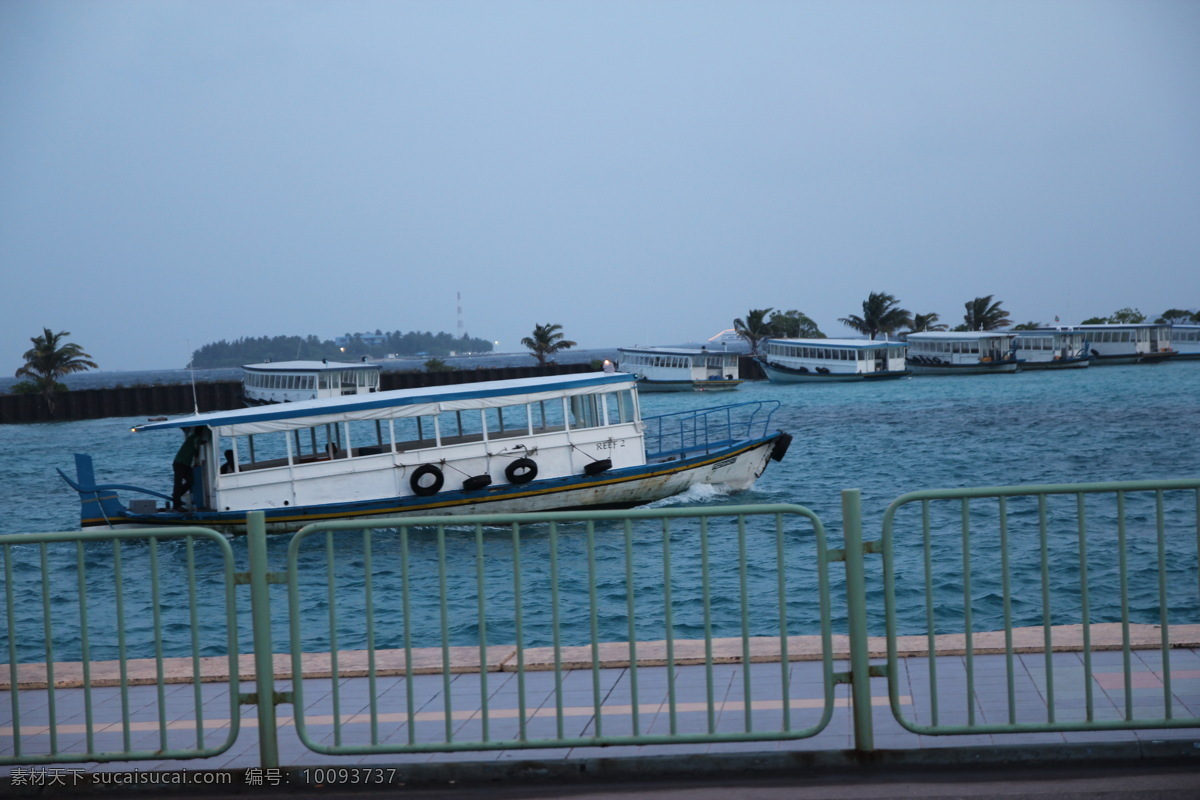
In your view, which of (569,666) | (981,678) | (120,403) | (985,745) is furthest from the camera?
(120,403)

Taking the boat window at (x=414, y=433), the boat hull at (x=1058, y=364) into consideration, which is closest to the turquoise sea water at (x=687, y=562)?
the boat window at (x=414, y=433)

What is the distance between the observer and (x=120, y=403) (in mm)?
82812

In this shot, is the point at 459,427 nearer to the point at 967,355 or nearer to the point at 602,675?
the point at 602,675

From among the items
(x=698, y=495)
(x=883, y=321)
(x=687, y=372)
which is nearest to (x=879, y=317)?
(x=883, y=321)

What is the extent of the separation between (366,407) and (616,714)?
1608cm

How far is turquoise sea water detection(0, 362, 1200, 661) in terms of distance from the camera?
46.6 feet

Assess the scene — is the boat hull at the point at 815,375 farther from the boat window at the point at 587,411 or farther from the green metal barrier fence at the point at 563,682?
the green metal barrier fence at the point at 563,682

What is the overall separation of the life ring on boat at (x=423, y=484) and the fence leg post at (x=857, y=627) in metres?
16.7

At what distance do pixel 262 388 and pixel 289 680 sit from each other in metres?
73.0

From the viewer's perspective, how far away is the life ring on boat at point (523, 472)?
2133cm

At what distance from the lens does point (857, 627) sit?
15.7 ft

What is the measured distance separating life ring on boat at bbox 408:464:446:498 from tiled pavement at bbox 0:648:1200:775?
567 inches

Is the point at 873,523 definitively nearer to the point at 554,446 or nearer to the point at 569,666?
the point at 554,446

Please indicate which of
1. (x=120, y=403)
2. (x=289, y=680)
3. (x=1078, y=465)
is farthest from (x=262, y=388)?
(x=289, y=680)
